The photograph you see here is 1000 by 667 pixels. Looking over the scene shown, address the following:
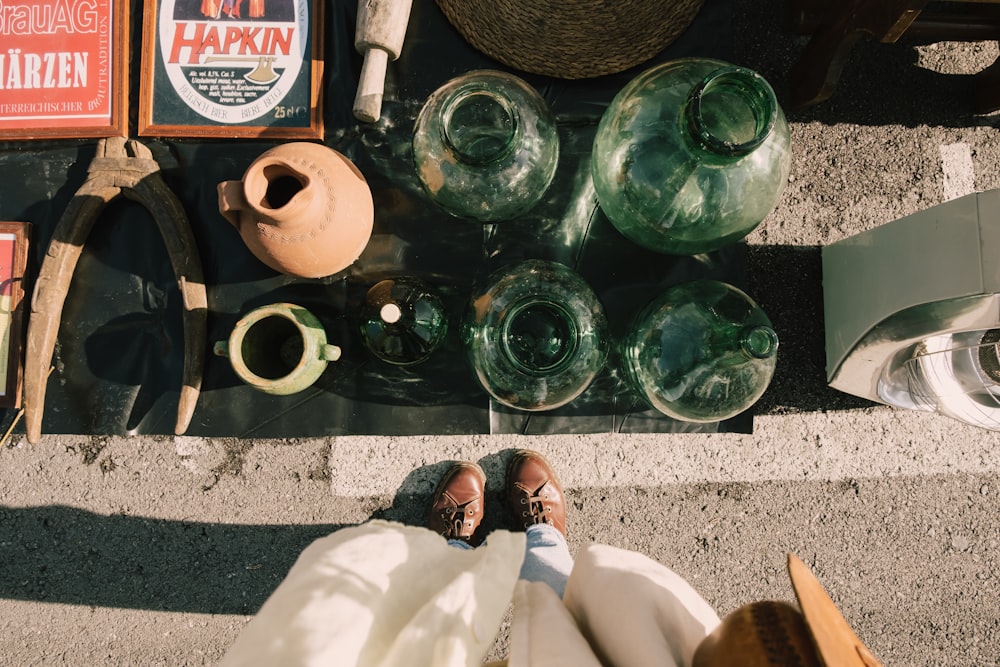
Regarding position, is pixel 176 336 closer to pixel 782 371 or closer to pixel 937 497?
pixel 782 371

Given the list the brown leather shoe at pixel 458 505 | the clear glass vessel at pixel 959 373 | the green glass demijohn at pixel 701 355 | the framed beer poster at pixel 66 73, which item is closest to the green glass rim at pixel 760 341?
the green glass demijohn at pixel 701 355

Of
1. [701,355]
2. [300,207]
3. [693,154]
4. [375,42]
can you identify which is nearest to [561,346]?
[701,355]

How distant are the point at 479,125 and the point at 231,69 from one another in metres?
0.65

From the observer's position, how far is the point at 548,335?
3.39 ft

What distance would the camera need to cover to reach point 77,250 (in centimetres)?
127

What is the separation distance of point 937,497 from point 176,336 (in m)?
1.95

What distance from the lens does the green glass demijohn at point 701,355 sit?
2.94ft

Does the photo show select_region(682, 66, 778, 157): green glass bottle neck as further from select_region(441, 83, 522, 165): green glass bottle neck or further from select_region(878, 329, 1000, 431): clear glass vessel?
select_region(878, 329, 1000, 431): clear glass vessel

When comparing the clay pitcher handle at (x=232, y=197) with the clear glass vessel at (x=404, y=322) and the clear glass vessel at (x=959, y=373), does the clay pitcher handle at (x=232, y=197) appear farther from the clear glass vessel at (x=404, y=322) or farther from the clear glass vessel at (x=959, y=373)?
the clear glass vessel at (x=959, y=373)

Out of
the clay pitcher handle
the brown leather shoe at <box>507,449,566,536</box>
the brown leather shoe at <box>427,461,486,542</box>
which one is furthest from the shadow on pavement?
the clay pitcher handle

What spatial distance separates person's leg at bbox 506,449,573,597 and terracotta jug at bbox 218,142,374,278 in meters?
0.67

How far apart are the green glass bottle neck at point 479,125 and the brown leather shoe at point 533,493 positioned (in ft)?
2.54

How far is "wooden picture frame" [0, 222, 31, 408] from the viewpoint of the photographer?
50.5 inches

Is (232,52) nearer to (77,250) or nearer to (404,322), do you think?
(77,250)
